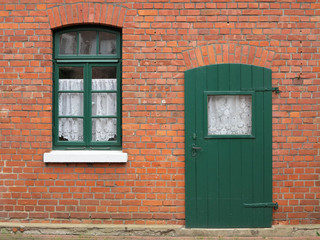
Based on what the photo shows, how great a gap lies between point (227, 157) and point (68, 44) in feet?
9.56

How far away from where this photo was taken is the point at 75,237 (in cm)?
540

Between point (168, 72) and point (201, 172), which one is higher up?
point (168, 72)

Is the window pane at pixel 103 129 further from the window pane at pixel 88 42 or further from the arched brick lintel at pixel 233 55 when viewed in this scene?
the arched brick lintel at pixel 233 55

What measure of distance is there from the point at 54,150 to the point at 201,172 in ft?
7.29

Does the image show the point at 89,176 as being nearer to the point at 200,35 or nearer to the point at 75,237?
the point at 75,237

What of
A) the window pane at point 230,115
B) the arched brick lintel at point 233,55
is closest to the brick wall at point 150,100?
the arched brick lintel at point 233,55

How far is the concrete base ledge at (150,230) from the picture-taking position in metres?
5.37

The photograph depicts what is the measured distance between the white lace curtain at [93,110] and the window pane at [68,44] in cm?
43

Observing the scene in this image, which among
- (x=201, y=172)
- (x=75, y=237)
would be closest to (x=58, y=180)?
(x=75, y=237)

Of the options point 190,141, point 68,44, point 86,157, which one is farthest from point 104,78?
point 190,141

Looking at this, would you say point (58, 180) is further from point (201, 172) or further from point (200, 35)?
point (200, 35)

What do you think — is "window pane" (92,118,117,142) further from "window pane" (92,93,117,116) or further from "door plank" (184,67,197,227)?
"door plank" (184,67,197,227)

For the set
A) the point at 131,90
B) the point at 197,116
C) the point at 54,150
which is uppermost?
the point at 131,90

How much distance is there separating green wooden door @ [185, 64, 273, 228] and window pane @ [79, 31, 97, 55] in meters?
1.47
